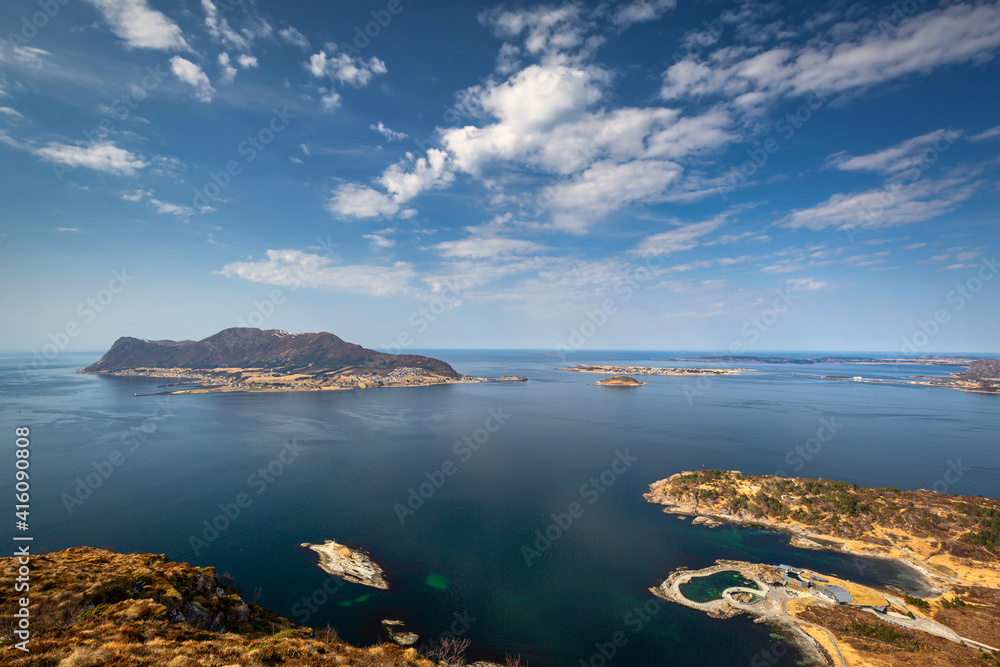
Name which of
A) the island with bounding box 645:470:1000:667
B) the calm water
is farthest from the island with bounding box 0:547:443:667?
the island with bounding box 645:470:1000:667

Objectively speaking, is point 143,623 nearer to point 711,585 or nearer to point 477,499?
point 477,499

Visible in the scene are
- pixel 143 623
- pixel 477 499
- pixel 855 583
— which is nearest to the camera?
pixel 143 623

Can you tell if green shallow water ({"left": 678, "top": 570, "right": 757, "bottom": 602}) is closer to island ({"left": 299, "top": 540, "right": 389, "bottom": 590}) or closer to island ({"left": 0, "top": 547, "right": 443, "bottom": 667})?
island ({"left": 0, "top": 547, "right": 443, "bottom": 667})

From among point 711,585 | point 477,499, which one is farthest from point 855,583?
point 477,499

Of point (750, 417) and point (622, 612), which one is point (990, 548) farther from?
point (750, 417)

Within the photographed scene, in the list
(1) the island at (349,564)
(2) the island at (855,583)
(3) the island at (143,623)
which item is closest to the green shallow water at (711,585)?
(2) the island at (855,583)

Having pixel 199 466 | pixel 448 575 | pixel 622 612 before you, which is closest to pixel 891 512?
pixel 622 612
